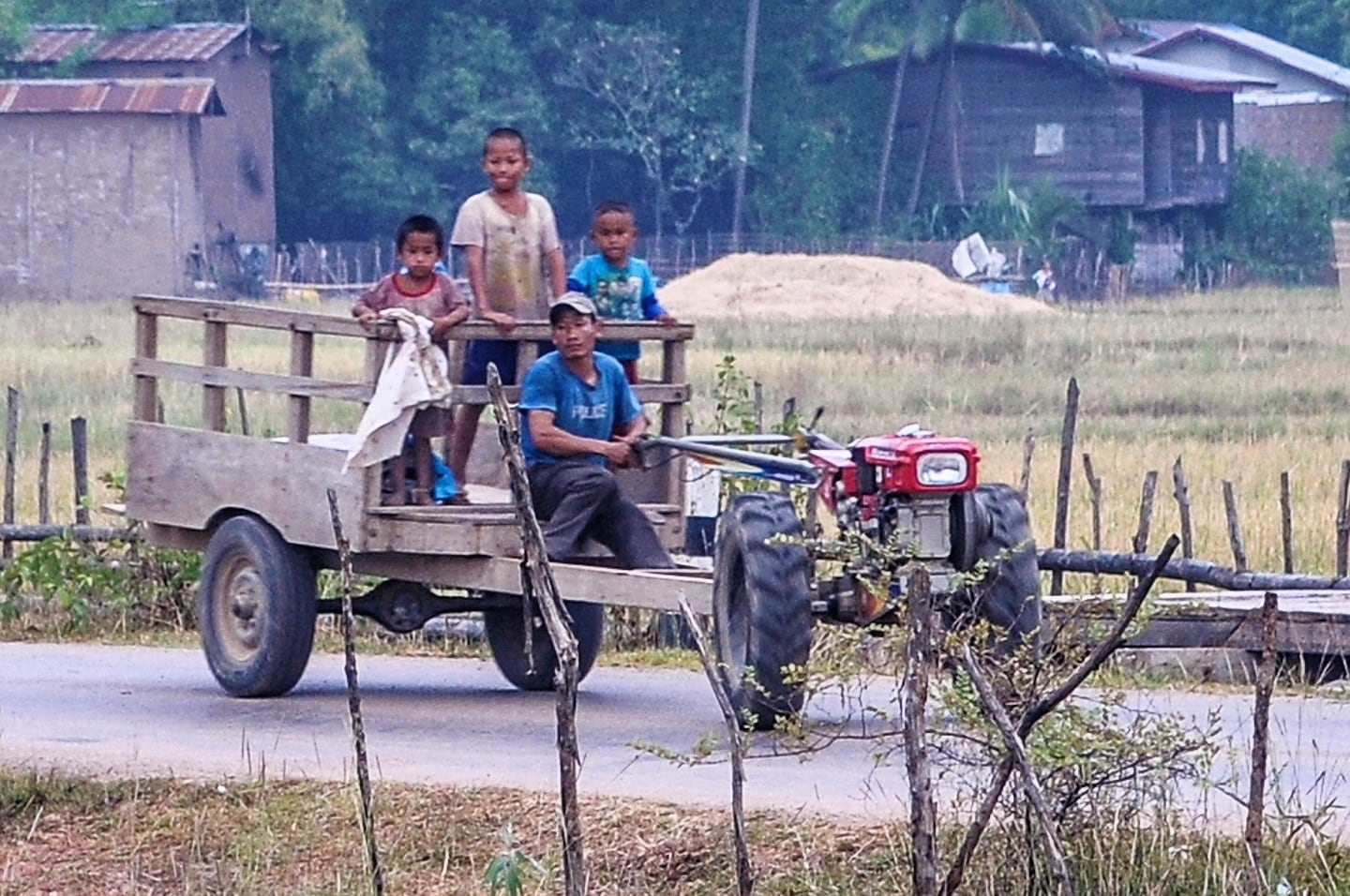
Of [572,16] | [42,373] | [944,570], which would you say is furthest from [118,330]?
[944,570]

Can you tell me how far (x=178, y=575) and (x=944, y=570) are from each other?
18.6 ft

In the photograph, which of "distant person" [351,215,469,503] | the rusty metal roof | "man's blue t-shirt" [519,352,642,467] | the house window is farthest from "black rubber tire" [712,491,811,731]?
the house window

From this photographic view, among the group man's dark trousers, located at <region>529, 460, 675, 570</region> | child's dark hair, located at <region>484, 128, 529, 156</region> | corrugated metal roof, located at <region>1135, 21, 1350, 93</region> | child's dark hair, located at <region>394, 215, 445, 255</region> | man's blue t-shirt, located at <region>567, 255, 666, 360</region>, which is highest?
corrugated metal roof, located at <region>1135, 21, 1350, 93</region>

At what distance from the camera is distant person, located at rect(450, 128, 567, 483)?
10.0 metres

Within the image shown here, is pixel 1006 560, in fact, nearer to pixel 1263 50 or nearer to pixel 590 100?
pixel 590 100

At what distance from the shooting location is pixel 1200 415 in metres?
24.5

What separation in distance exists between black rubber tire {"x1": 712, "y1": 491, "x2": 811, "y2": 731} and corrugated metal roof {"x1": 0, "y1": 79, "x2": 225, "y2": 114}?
40.8 m

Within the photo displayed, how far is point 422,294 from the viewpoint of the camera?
9859 mm

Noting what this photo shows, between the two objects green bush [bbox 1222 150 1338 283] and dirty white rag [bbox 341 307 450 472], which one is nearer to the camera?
dirty white rag [bbox 341 307 450 472]

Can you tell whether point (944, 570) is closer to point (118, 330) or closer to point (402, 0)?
point (118, 330)

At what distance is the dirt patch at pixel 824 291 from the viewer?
41.0m

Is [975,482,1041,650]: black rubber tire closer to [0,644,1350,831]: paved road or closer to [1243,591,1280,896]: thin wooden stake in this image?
[0,644,1350,831]: paved road

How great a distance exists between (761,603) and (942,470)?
2.47 feet

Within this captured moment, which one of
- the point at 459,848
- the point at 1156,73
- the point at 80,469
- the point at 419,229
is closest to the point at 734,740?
the point at 459,848
